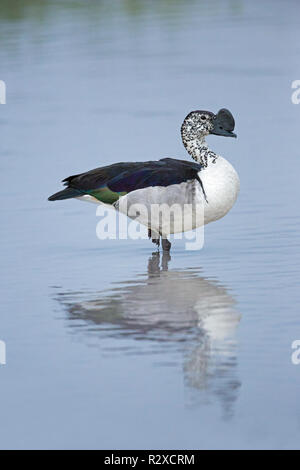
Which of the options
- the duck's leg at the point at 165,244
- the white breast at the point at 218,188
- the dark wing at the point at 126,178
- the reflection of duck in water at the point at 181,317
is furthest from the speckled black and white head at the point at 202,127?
the reflection of duck in water at the point at 181,317

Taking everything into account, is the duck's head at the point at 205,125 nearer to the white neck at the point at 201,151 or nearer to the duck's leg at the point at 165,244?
the white neck at the point at 201,151

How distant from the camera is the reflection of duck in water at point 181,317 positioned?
25.8ft

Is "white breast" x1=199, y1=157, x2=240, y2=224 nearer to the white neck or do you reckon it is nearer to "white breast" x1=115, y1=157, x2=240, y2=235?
"white breast" x1=115, y1=157, x2=240, y2=235

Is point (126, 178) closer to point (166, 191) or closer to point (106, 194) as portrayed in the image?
point (106, 194)

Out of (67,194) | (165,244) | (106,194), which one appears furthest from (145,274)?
(67,194)

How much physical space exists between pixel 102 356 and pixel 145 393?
2.56 feet

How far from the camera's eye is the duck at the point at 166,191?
1109cm

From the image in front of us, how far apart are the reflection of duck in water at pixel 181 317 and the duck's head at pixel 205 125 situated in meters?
1.58

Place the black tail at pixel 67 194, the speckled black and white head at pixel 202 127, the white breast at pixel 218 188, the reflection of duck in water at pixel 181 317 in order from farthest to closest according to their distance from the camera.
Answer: the speckled black and white head at pixel 202 127
the black tail at pixel 67 194
the white breast at pixel 218 188
the reflection of duck in water at pixel 181 317

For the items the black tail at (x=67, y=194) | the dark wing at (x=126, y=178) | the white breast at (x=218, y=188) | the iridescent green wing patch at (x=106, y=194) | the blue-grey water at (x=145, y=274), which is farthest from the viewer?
the black tail at (x=67, y=194)

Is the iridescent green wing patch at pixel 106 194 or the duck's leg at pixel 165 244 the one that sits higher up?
the iridescent green wing patch at pixel 106 194

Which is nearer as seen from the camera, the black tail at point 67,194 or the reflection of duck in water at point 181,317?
the reflection of duck in water at point 181,317

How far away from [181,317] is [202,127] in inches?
124

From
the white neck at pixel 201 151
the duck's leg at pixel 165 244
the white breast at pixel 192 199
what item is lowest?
the duck's leg at pixel 165 244
